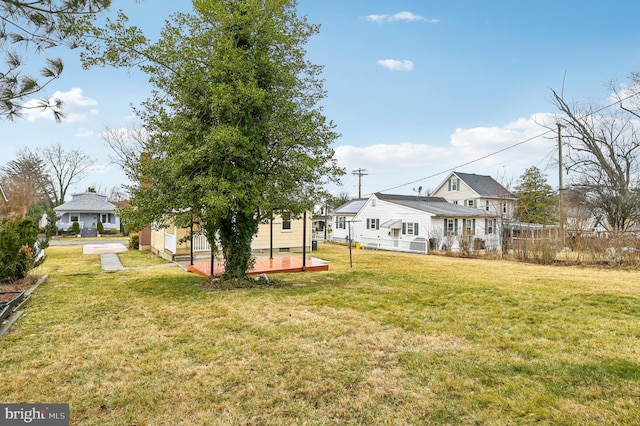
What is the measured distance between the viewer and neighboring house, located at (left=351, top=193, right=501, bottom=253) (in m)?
22.3

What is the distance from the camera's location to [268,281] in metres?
9.26

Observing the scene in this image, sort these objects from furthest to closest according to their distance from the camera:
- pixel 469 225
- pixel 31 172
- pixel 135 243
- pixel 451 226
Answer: pixel 31 172, pixel 469 225, pixel 451 226, pixel 135 243

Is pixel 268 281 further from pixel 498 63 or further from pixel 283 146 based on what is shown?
pixel 498 63

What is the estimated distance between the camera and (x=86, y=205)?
36.1 m

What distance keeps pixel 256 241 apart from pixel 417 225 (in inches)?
469

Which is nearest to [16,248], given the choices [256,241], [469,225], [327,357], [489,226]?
[327,357]

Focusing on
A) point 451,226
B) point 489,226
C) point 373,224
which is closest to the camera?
point 451,226

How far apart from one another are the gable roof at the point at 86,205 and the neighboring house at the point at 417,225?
2497cm

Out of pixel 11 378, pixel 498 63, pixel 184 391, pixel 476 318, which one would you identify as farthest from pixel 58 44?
pixel 498 63

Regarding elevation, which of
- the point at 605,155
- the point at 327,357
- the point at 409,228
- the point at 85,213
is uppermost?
the point at 605,155

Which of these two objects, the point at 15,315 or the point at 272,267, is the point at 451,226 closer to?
the point at 272,267

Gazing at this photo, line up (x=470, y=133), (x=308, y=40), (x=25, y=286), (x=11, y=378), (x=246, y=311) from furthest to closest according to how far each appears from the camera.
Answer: (x=470, y=133) < (x=308, y=40) < (x=25, y=286) < (x=246, y=311) < (x=11, y=378)

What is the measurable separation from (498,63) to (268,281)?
14.2 m

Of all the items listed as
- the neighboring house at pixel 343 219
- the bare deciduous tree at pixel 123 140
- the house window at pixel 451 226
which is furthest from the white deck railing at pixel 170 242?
the house window at pixel 451 226
